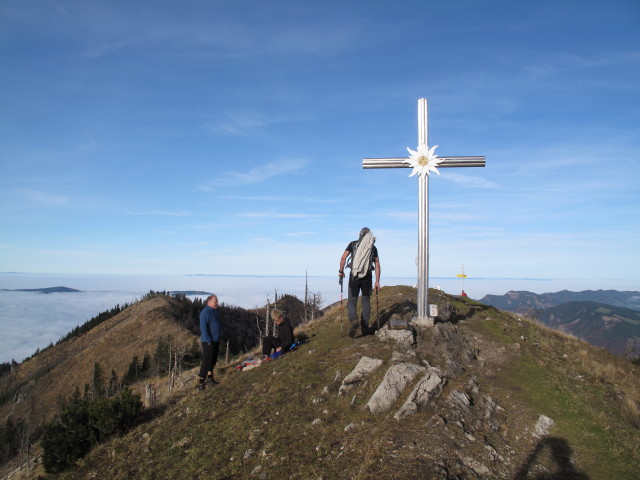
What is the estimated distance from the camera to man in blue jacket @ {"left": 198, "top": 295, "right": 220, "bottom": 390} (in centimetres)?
1091

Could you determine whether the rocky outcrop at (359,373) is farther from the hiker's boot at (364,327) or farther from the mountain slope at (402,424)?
the hiker's boot at (364,327)

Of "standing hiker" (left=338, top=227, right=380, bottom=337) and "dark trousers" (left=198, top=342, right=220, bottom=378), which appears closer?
"dark trousers" (left=198, top=342, right=220, bottom=378)

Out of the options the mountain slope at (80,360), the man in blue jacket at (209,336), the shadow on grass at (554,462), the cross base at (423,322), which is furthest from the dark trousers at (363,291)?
the mountain slope at (80,360)

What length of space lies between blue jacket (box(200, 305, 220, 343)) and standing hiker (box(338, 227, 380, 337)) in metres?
3.98

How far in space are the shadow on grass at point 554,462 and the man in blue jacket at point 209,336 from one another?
8029mm

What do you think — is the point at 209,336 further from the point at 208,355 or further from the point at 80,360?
the point at 80,360

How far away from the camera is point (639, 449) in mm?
6199

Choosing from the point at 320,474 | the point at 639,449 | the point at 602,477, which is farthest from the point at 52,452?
the point at 639,449

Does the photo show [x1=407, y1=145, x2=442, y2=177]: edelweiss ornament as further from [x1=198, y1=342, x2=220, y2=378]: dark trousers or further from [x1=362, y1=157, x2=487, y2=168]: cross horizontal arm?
[x1=198, y1=342, x2=220, y2=378]: dark trousers

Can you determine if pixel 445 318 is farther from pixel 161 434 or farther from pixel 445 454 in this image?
pixel 161 434

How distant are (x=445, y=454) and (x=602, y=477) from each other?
2.13 metres

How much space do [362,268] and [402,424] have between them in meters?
5.51

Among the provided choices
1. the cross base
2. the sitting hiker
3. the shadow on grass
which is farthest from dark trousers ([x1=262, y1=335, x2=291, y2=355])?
the shadow on grass

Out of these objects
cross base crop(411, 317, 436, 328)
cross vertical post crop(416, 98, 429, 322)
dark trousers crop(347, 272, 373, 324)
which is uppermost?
cross vertical post crop(416, 98, 429, 322)
